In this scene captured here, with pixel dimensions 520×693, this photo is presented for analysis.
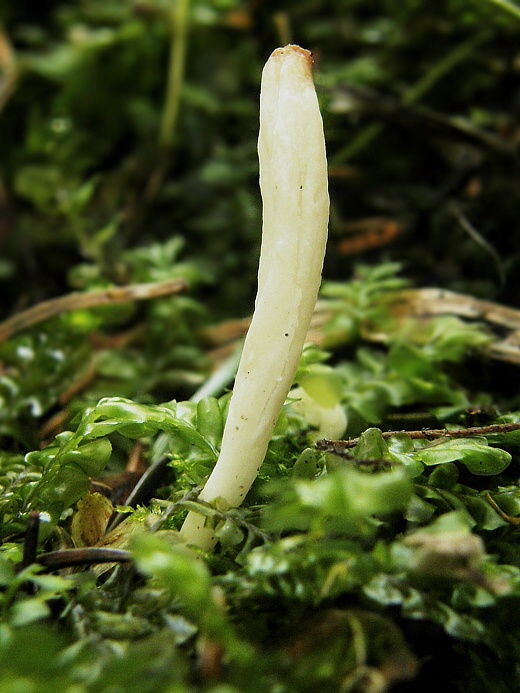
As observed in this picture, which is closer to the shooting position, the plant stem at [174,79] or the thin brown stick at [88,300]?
the thin brown stick at [88,300]

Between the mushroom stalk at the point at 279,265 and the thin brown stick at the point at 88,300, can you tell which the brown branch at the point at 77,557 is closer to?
the mushroom stalk at the point at 279,265

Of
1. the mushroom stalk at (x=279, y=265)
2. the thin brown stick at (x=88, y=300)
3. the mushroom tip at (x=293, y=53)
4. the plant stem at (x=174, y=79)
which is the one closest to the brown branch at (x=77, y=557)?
the mushroom stalk at (x=279, y=265)

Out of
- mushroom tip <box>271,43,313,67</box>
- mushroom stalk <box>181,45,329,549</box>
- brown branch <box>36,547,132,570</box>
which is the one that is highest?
mushroom tip <box>271,43,313,67</box>

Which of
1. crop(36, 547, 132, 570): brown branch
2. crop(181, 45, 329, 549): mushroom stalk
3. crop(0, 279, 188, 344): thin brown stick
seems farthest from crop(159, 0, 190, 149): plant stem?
crop(36, 547, 132, 570): brown branch

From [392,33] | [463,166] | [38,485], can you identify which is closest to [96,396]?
[38,485]

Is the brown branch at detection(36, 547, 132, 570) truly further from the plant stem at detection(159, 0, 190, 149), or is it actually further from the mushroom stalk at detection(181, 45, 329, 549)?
the plant stem at detection(159, 0, 190, 149)

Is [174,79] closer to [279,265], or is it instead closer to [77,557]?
[279,265]
